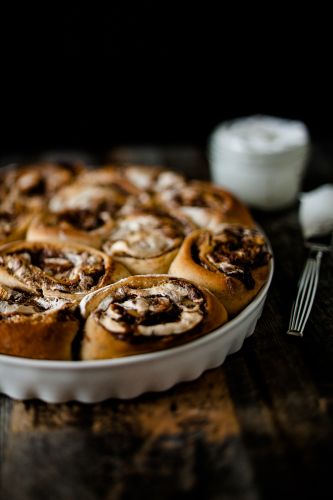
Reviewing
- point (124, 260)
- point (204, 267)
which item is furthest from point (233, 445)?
Answer: point (124, 260)

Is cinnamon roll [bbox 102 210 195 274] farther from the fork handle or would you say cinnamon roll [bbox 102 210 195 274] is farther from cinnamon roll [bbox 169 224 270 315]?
the fork handle

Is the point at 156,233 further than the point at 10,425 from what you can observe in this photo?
Yes

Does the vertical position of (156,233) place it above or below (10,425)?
above

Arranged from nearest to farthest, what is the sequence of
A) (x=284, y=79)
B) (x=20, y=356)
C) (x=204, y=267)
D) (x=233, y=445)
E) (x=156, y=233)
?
(x=233, y=445)
(x=20, y=356)
(x=204, y=267)
(x=156, y=233)
(x=284, y=79)

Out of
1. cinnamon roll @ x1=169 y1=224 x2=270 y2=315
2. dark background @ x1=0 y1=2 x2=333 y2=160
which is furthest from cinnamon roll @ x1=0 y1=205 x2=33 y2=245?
dark background @ x1=0 y1=2 x2=333 y2=160

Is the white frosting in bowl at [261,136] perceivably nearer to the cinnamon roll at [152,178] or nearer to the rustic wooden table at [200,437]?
the cinnamon roll at [152,178]

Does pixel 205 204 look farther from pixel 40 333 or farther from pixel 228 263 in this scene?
pixel 40 333

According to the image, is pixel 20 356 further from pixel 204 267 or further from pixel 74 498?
pixel 204 267
